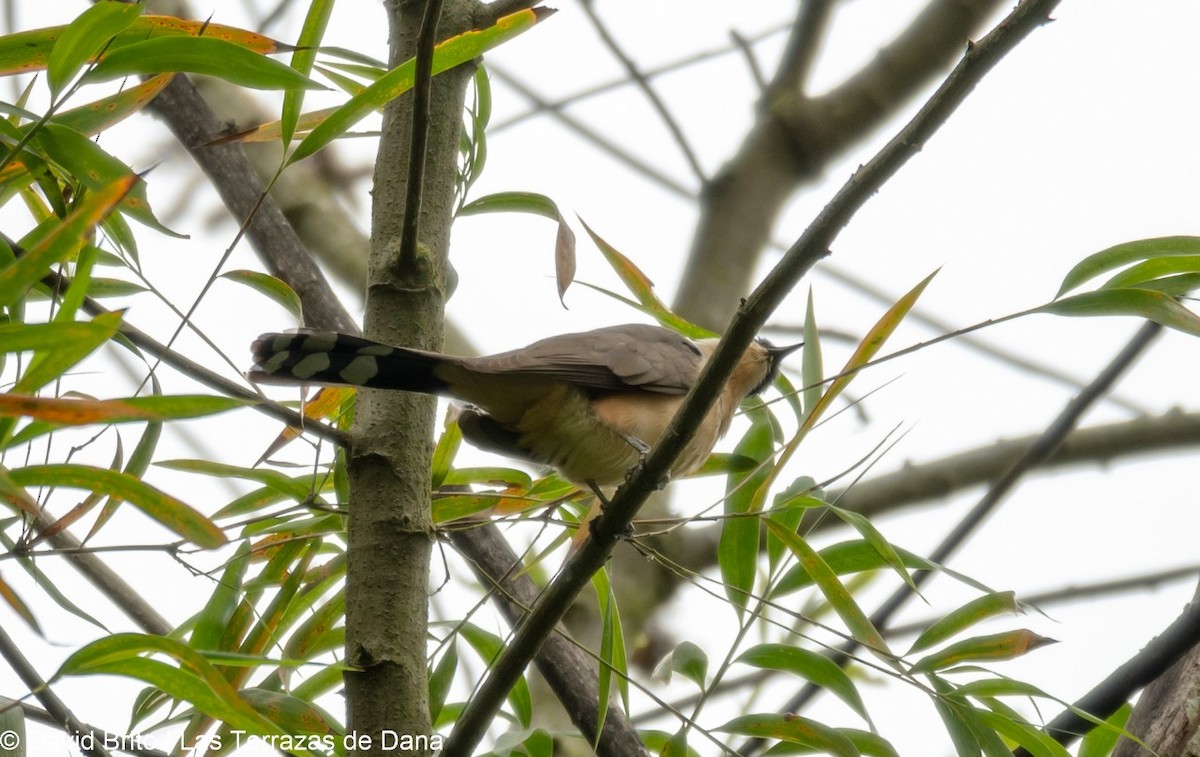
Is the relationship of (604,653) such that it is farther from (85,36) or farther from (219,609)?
(85,36)

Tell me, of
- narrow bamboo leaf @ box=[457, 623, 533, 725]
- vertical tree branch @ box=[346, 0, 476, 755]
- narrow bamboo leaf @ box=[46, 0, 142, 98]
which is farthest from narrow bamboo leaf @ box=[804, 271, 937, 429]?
narrow bamboo leaf @ box=[46, 0, 142, 98]

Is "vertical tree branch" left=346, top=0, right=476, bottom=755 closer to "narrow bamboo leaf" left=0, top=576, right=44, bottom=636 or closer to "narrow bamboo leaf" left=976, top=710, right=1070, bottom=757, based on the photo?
"narrow bamboo leaf" left=0, top=576, right=44, bottom=636

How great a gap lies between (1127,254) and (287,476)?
2.00m

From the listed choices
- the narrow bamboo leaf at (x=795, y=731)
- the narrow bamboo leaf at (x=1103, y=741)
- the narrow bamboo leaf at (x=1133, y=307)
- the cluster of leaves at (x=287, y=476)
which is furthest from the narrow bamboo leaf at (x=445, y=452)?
the narrow bamboo leaf at (x=1103, y=741)

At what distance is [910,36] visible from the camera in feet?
17.0

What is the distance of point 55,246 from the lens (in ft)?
5.25

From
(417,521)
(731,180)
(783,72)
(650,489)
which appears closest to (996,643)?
(650,489)

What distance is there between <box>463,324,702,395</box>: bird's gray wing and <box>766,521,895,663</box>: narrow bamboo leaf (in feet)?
3.94

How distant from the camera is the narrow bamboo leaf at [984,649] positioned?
8.00 ft

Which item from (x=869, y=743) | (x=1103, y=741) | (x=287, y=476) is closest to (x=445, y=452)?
(x=287, y=476)

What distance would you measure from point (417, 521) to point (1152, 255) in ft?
5.28

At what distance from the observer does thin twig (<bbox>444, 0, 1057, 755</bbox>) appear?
1.79 meters

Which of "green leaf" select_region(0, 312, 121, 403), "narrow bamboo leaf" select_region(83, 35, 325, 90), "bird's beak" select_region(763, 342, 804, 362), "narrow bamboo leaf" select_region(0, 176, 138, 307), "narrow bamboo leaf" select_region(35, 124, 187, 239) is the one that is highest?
"bird's beak" select_region(763, 342, 804, 362)

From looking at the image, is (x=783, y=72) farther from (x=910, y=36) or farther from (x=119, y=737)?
(x=119, y=737)
